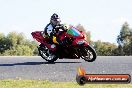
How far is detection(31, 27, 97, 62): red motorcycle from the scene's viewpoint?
15.1m

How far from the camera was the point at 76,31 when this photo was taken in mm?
15375

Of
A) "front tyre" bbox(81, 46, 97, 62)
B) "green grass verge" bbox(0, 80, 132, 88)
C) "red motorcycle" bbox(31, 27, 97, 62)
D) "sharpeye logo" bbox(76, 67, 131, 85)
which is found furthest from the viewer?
"red motorcycle" bbox(31, 27, 97, 62)

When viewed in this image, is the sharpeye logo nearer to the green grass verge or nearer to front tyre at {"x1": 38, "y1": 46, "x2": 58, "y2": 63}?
the green grass verge

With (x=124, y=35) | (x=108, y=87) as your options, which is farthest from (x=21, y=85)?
(x=124, y=35)

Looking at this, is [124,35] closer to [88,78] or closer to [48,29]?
[48,29]

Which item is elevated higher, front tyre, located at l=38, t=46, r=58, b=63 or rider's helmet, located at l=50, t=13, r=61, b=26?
rider's helmet, located at l=50, t=13, r=61, b=26

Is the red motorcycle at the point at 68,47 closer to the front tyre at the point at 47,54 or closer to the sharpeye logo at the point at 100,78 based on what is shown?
the front tyre at the point at 47,54

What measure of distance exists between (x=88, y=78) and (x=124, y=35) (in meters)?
73.2

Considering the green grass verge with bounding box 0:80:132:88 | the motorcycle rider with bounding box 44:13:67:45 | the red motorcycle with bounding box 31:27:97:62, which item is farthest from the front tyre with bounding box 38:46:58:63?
the green grass verge with bounding box 0:80:132:88

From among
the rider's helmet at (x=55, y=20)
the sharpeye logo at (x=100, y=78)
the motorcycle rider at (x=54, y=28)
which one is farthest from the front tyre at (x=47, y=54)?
the sharpeye logo at (x=100, y=78)

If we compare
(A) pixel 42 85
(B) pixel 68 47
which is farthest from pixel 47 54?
(A) pixel 42 85

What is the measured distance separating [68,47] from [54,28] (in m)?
0.98

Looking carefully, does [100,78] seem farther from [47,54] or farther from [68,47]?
[47,54]

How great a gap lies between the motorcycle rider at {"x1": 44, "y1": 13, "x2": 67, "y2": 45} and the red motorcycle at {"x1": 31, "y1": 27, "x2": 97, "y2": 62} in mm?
172
